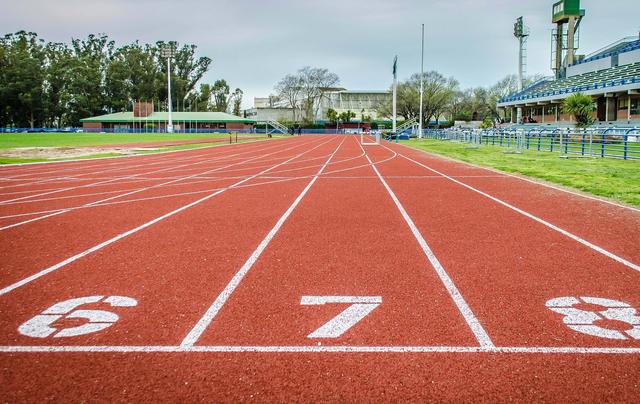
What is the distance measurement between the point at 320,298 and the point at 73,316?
2143 millimetres

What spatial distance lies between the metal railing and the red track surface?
13.3m

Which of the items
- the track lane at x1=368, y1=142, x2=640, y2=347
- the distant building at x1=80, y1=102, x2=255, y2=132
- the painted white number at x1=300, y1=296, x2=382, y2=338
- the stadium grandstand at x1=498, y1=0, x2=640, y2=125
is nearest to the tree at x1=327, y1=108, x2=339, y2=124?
the distant building at x1=80, y1=102, x2=255, y2=132

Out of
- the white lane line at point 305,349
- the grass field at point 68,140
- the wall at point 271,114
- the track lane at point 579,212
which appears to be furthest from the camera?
the wall at point 271,114

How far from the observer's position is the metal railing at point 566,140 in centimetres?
2145

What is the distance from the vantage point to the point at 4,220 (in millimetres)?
9016

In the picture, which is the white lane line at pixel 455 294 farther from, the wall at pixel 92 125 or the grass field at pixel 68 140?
the wall at pixel 92 125

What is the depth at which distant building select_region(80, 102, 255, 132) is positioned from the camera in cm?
9162

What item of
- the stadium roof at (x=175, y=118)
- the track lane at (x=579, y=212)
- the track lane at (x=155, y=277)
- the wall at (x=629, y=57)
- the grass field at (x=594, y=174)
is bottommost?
the track lane at (x=155, y=277)

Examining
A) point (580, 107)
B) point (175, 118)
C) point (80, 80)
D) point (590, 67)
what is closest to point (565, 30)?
point (590, 67)

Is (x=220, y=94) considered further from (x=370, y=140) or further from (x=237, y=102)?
(x=370, y=140)

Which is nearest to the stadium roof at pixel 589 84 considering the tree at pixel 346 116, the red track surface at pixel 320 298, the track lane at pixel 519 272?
the red track surface at pixel 320 298

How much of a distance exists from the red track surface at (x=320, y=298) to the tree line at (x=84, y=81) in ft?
290

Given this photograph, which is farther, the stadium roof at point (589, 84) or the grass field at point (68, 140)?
the stadium roof at point (589, 84)

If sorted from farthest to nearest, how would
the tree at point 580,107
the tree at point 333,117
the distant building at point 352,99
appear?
the distant building at point 352,99, the tree at point 333,117, the tree at point 580,107
